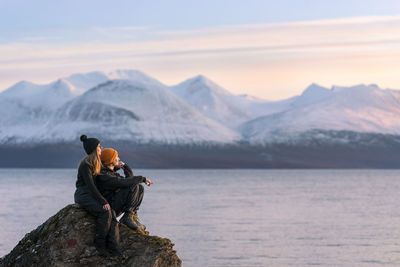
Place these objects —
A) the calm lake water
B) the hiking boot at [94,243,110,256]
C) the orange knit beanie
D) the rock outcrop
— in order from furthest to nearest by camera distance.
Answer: the calm lake water → the orange knit beanie → the hiking boot at [94,243,110,256] → the rock outcrop

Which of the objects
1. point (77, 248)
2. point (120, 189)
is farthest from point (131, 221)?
point (77, 248)

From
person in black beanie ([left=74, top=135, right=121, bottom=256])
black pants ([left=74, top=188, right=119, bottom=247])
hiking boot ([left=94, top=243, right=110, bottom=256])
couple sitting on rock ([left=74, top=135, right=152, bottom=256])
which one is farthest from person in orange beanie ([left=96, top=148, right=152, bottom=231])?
hiking boot ([left=94, top=243, right=110, bottom=256])

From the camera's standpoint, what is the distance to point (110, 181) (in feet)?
51.1

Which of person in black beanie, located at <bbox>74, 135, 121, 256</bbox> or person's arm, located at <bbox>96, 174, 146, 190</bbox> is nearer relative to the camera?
person in black beanie, located at <bbox>74, 135, 121, 256</bbox>

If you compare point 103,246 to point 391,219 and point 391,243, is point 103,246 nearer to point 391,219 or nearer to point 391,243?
point 391,243

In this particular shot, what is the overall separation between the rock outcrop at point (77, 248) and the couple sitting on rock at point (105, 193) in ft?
0.61

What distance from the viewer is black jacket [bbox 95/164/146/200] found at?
15.5 meters

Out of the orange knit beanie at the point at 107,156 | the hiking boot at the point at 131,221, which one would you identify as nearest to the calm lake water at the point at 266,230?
the hiking boot at the point at 131,221

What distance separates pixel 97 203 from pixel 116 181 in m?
0.65

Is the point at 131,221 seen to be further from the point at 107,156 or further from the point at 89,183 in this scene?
the point at 107,156

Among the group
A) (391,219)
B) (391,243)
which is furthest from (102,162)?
(391,219)

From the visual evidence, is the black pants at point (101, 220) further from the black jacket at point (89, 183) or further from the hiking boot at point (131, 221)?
the hiking boot at point (131, 221)

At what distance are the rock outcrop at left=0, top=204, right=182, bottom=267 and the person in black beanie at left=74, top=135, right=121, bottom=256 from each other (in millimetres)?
171

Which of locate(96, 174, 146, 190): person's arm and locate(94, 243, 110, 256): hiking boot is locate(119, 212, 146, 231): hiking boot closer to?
locate(96, 174, 146, 190): person's arm
